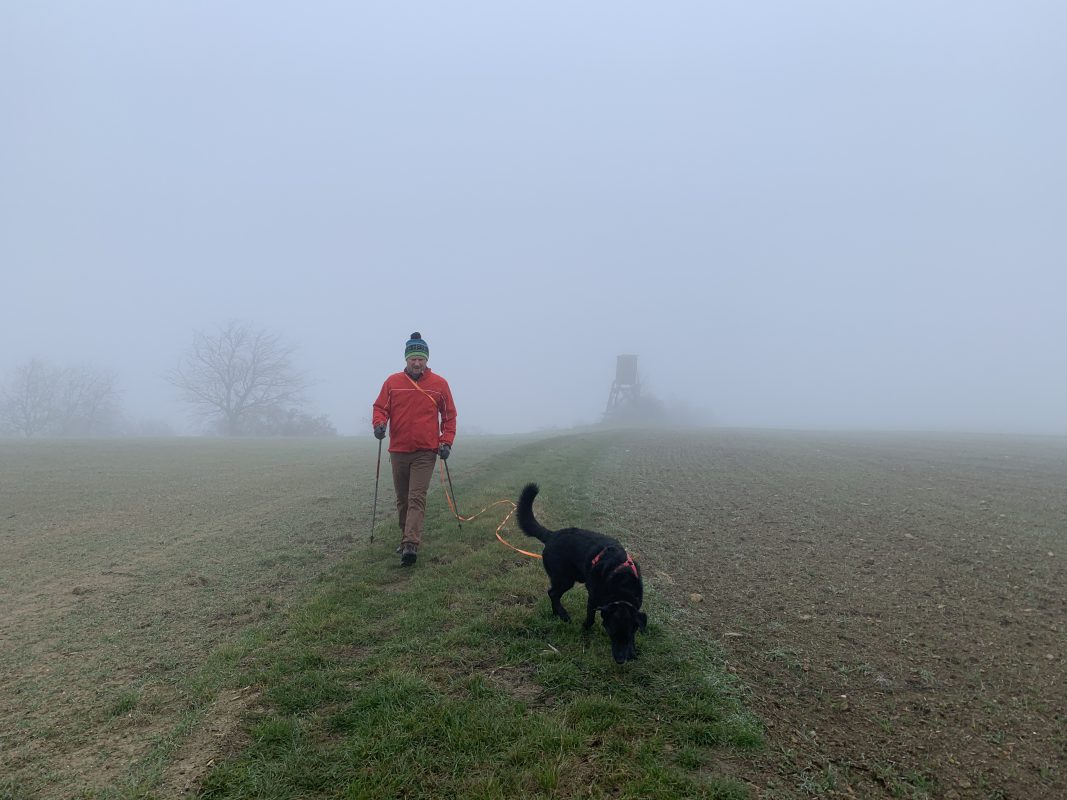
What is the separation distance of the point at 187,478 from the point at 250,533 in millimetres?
8182

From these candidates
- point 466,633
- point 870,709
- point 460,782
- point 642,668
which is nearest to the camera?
point 460,782

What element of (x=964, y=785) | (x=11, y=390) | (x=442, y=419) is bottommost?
(x=964, y=785)

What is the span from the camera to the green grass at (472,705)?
119 inches

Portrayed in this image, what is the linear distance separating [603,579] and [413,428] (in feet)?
12.4

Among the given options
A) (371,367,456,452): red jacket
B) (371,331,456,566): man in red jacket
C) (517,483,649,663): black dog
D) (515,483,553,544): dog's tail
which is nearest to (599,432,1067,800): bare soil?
(517,483,649,663): black dog

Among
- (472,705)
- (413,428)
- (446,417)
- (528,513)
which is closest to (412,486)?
(413,428)

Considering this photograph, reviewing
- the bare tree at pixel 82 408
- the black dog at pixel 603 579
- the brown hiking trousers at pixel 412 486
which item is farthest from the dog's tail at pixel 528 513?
the bare tree at pixel 82 408

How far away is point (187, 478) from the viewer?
49.1 feet

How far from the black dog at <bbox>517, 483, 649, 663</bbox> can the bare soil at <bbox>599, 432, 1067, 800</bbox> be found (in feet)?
3.32

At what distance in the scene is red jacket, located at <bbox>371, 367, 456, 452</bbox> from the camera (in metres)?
7.25

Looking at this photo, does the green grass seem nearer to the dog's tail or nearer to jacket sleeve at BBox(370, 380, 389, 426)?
the dog's tail

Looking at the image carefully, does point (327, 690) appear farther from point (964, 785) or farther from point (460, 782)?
point (964, 785)

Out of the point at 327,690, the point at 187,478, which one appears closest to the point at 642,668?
the point at 327,690

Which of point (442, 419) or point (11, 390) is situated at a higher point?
point (11, 390)
